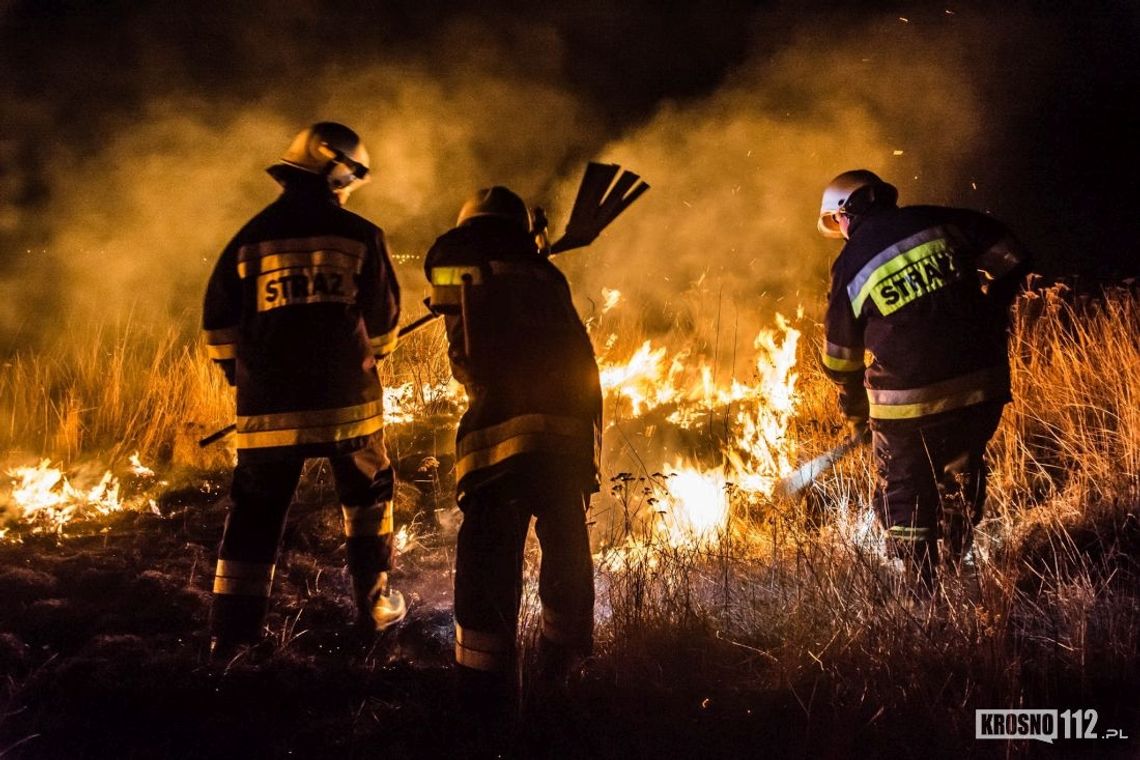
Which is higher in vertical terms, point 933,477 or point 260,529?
point 933,477

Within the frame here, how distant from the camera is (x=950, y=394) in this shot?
12.2 ft

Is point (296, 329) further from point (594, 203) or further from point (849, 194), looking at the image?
point (849, 194)

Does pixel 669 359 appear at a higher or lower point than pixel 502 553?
higher

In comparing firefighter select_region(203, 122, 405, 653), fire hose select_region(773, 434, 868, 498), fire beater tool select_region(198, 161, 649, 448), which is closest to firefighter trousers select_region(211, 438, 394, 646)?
firefighter select_region(203, 122, 405, 653)

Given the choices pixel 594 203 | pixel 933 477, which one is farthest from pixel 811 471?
pixel 594 203

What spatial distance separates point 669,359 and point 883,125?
14.3 feet

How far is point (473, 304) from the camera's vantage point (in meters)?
3.10

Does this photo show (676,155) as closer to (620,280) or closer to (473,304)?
(620,280)

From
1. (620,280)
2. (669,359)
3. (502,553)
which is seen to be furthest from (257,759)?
(620,280)

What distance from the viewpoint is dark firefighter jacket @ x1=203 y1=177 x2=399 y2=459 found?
336 centimetres

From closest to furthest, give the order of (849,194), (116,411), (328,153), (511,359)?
1. (511,359)
2. (328,153)
3. (849,194)
4. (116,411)

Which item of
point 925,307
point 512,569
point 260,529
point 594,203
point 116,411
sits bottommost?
point 512,569

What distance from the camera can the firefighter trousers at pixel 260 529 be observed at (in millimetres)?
3320

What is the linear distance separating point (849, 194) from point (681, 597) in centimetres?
219
